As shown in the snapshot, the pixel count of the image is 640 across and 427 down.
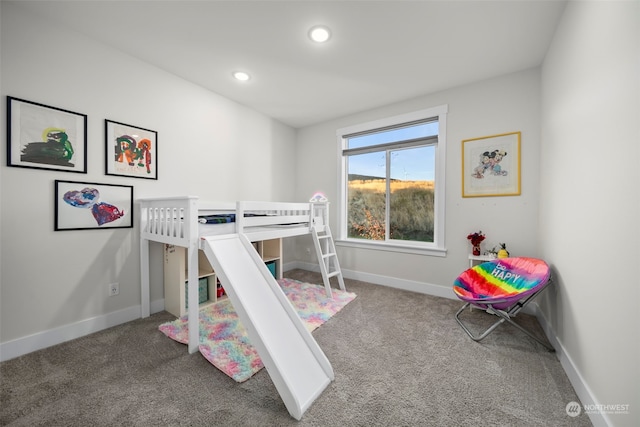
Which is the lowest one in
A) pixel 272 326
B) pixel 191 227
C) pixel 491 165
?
pixel 272 326

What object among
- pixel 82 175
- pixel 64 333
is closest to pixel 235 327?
pixel 64 333

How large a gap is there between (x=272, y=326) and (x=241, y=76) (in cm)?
249

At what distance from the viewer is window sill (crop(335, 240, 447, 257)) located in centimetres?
286

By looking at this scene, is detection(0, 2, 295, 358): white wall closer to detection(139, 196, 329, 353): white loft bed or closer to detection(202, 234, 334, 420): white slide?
detection(139, 196, 329, 353): white loft bed

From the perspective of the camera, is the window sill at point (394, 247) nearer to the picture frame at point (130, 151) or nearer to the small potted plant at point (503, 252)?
the small potted plant at point (503, 252)

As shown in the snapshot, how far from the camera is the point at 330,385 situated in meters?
1.42

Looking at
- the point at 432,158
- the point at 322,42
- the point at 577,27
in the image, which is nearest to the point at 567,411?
the point at 577,27

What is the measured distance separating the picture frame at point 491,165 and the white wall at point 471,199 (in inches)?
2.1

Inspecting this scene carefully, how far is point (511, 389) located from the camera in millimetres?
1386

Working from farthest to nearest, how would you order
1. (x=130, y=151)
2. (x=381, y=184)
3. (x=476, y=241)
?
(x=381, y=184) → (x=476, y=241) → (x=130, y=151)

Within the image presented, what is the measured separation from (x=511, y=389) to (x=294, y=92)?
325 centimetres

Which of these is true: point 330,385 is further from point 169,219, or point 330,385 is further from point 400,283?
point 400,283

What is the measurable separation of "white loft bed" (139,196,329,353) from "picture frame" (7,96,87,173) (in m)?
0.59

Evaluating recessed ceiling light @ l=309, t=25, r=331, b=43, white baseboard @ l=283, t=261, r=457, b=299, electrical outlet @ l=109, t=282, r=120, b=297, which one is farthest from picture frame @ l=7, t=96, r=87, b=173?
white baseboard @ l=283, t=261, r=457, b=299
